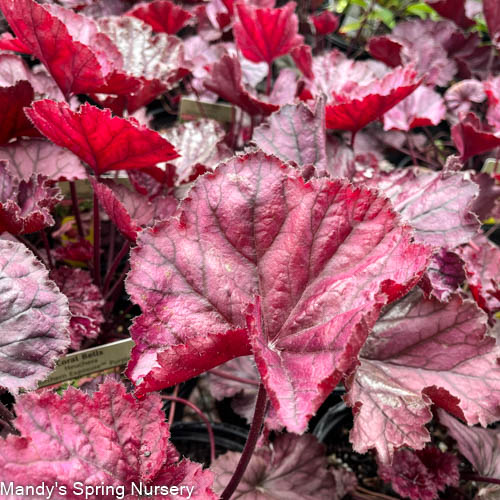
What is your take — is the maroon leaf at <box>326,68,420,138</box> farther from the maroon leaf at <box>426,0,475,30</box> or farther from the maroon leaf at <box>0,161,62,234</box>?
the maroon leaf at <box>426,0,475,30</box>

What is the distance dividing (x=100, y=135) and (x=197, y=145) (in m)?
0.41

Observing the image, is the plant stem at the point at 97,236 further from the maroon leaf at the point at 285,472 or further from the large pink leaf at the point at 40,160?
the maroon leaf at the point at 285,472

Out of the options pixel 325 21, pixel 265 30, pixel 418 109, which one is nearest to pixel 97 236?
pixel 265 30


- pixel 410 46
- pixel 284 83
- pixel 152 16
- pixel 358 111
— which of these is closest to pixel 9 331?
pixel 358 111

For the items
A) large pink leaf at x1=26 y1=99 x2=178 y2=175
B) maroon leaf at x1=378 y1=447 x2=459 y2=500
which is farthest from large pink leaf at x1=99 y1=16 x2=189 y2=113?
maroon leaf at x1=378 y1=447 x2=459 y2=500

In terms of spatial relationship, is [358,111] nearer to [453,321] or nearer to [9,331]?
[453,321]

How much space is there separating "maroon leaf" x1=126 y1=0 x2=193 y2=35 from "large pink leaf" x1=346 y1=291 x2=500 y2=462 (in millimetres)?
1146

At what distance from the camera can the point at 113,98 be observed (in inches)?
40.0

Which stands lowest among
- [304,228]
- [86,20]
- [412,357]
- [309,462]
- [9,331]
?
[309,462]

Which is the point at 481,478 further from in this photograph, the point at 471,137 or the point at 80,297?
the point at 80,297

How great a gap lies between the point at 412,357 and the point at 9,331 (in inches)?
21.7

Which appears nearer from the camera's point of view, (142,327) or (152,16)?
(142,327)

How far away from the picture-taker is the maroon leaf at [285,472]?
33.4 inches

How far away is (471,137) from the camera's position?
1.09 m
